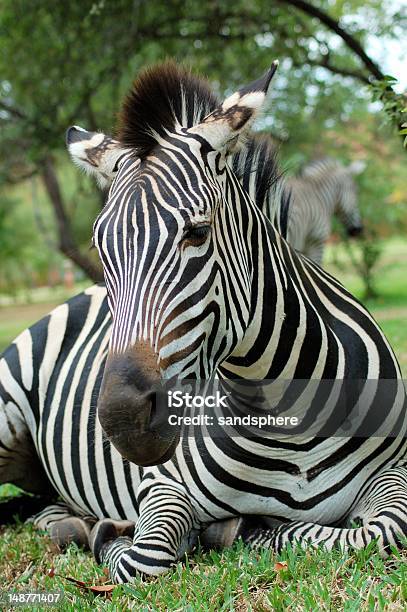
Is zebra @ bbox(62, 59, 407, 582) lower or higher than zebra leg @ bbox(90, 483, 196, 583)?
higher

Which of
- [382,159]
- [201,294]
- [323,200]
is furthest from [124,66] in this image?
[382,159]

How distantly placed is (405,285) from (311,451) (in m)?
13.7

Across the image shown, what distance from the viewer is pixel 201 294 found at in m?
2.34

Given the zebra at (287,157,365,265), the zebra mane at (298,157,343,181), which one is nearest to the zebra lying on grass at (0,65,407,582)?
the zebra at (287,157,365,265)

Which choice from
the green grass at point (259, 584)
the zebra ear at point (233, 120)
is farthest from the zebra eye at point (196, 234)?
the green grass at point (259, 584)

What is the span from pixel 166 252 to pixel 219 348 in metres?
0.40

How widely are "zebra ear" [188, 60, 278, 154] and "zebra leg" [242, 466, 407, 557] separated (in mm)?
1442

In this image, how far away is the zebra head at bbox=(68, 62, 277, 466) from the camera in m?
2.20

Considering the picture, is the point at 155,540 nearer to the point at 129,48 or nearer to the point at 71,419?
the point at 71,419

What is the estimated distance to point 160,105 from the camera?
265cm

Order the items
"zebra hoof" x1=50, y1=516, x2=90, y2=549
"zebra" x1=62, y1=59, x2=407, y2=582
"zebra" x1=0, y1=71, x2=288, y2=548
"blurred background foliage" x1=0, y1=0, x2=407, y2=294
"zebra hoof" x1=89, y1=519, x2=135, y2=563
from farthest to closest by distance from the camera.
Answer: "blurred background foliage" x1=0, y1=0, x2=407, y2=294, "zebra hoof" x1=50, y1=516, x2=90, y2=549, "zebra hoof" x1=89, y1=519, x2=135, y2=563, "zebra" x1=0, y1=71, x2=288, y2=548, "zebra" x1=62, y1=59, x2=407, y2=582

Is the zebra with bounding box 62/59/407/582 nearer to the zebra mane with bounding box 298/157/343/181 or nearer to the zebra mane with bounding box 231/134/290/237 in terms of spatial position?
the zebra mane with bounding box 231/134/290/237

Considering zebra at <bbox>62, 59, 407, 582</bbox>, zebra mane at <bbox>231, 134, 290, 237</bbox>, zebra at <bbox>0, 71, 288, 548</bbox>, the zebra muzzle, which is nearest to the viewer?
the zebra muzzle

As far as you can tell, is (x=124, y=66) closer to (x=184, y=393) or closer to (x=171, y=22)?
(x=171, y=22)
